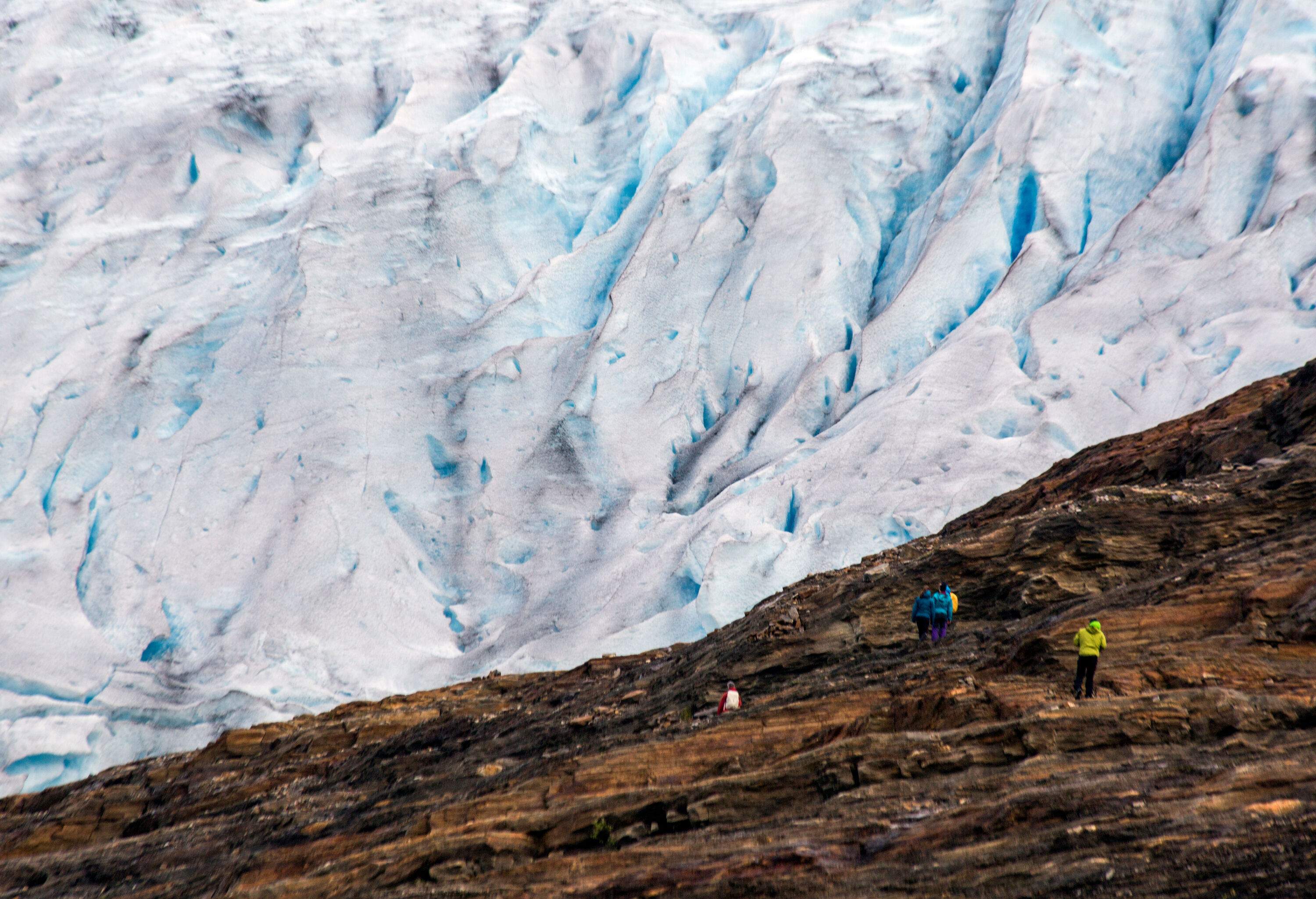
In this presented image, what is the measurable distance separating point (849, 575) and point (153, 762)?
43.5ft

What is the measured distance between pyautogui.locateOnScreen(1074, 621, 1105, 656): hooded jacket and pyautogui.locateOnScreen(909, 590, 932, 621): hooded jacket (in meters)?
3.94

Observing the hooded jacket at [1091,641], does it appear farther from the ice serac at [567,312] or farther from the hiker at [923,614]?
the ice serac at [567,312]

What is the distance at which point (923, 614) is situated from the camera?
44.3 feet

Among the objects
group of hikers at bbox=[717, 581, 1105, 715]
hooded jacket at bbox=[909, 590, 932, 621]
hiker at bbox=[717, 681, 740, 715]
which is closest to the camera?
hiker at bbox=[717, 681, 740, 715]

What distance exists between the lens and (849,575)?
17.9m

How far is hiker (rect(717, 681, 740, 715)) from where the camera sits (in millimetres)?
12887

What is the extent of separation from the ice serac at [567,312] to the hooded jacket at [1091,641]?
18314mm

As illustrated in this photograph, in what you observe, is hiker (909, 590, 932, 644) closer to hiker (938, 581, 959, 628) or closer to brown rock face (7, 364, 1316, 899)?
hiker (938, 581, 959, 628)

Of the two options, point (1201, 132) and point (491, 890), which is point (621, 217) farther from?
point (491, 890)

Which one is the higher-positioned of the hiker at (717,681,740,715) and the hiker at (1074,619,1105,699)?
the hiker at (1074,619,1105,699)

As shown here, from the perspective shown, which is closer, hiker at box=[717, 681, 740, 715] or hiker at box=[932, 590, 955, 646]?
hiker at box=[717, 681, 740, 715]

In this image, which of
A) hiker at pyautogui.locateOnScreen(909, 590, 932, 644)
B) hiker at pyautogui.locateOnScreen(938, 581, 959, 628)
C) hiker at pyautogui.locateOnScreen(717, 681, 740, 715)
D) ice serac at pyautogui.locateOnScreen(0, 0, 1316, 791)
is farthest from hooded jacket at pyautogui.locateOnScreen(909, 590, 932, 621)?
ice serac at pyautogui.locateOnScreen(0, 0, 1316, 791)

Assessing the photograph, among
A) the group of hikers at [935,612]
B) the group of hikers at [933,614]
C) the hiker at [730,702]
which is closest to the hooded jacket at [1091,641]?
the group of hikers at [935,612]

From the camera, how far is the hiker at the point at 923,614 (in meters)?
13.5
